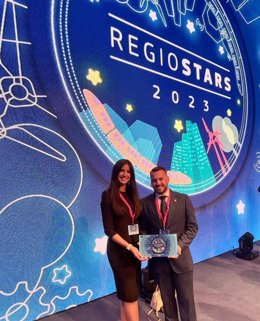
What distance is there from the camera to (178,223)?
167cm

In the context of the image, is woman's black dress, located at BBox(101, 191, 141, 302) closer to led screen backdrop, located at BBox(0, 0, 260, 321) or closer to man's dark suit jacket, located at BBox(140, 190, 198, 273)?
man's dark suit jacket, located at BBox(140, 190, 198, 273)

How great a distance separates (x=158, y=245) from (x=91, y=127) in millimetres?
1345

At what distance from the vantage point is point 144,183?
2.94 metres

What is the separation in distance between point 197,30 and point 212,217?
2.55 metres

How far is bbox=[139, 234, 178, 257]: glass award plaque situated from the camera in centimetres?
158

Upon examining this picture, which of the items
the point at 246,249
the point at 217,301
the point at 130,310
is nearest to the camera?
the point at 130,310

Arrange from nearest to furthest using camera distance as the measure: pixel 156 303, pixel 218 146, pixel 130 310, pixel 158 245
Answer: pixel 158 245 < pixel 130 310 < pixel 156 303 < pixel 218 146

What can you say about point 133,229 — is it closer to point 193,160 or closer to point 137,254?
point 137,254

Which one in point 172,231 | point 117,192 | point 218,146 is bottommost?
point 172,231

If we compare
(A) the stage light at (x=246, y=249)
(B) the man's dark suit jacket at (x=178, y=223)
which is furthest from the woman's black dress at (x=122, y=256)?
(A) the stage light at (x=246, y=249)

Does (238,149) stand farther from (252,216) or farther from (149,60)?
(149,60)

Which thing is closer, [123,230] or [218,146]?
[123,230]

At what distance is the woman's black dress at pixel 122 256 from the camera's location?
1.66 m

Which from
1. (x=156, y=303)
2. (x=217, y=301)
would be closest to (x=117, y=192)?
(x=156, y=303)
